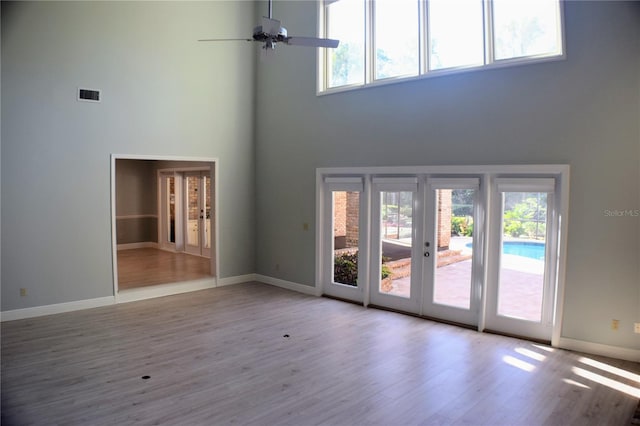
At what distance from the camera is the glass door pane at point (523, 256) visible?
5273 mm

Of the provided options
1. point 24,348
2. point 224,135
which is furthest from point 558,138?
point 24,348

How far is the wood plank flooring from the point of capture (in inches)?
315

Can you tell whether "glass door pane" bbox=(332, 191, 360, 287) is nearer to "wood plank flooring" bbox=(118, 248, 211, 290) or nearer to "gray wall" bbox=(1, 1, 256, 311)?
"gray wall" bbox=(1, 1, 256, 311)

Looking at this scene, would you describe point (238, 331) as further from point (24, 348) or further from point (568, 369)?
point (568, 369)

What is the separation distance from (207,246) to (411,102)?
6525 millimetres

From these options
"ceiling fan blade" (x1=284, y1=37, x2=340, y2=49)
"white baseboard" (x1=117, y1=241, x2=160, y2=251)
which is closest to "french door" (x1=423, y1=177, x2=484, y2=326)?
"ceiling fan blade" (x1=284, y1=37, x2=340, y2=49)

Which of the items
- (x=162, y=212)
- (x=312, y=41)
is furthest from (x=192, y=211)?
(x=312, y=41)

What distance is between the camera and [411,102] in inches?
243

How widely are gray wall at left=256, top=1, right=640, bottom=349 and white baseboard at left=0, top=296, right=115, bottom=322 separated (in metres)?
4.03

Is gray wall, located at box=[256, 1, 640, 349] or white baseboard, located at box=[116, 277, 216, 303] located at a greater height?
gray wall, located at box=[256, 1, 640, 349]

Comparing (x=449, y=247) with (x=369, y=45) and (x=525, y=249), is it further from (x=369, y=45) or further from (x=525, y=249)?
(x=369, y=45)

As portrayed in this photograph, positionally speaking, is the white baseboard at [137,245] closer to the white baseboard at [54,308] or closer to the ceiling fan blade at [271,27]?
the white baseboard at [54,308]

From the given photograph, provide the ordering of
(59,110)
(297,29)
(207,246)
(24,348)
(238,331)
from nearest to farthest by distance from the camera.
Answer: (24,348) < (238,331) < (59,110) < (297,29) < (207,246)

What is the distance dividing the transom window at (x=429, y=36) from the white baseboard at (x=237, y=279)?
370cm
